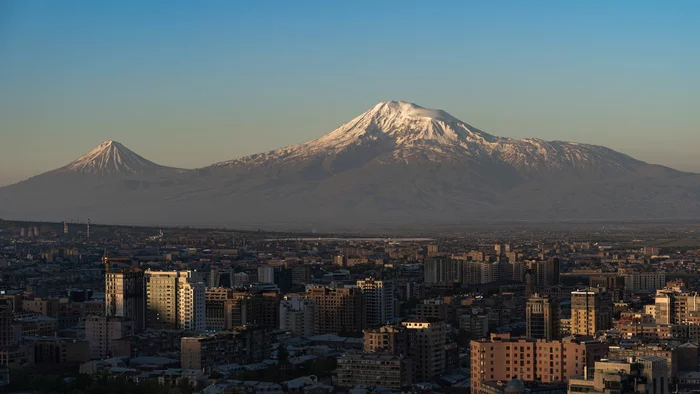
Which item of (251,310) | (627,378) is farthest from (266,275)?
(627,378)

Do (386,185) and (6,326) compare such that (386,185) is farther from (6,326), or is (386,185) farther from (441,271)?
(6,326)

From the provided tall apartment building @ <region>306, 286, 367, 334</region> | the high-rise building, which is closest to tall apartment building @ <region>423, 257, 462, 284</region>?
the high-rise building

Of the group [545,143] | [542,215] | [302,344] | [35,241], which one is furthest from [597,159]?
[302,344]

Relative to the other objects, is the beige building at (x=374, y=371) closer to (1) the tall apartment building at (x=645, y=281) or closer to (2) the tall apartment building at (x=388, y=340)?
(2) the tall apartment building at (x=388, y=340)

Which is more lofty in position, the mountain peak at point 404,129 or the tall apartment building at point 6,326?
the mountain peak at point 404,129

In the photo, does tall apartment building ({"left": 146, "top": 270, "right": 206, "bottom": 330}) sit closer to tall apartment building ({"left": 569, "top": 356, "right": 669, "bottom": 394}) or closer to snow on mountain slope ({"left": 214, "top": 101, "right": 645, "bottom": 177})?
tall apartment building ({"left": 569, "top": 356, "right": 669, "bottom": 394})

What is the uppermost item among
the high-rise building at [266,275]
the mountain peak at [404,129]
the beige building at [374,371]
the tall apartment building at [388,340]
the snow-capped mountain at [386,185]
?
the mountain peak at [404,129]

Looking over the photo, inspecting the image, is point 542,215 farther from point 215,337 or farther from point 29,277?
point 215,337

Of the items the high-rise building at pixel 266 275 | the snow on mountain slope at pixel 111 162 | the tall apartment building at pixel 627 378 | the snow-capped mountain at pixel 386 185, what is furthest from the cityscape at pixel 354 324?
the snow on mountain slope at pixel 111 162
